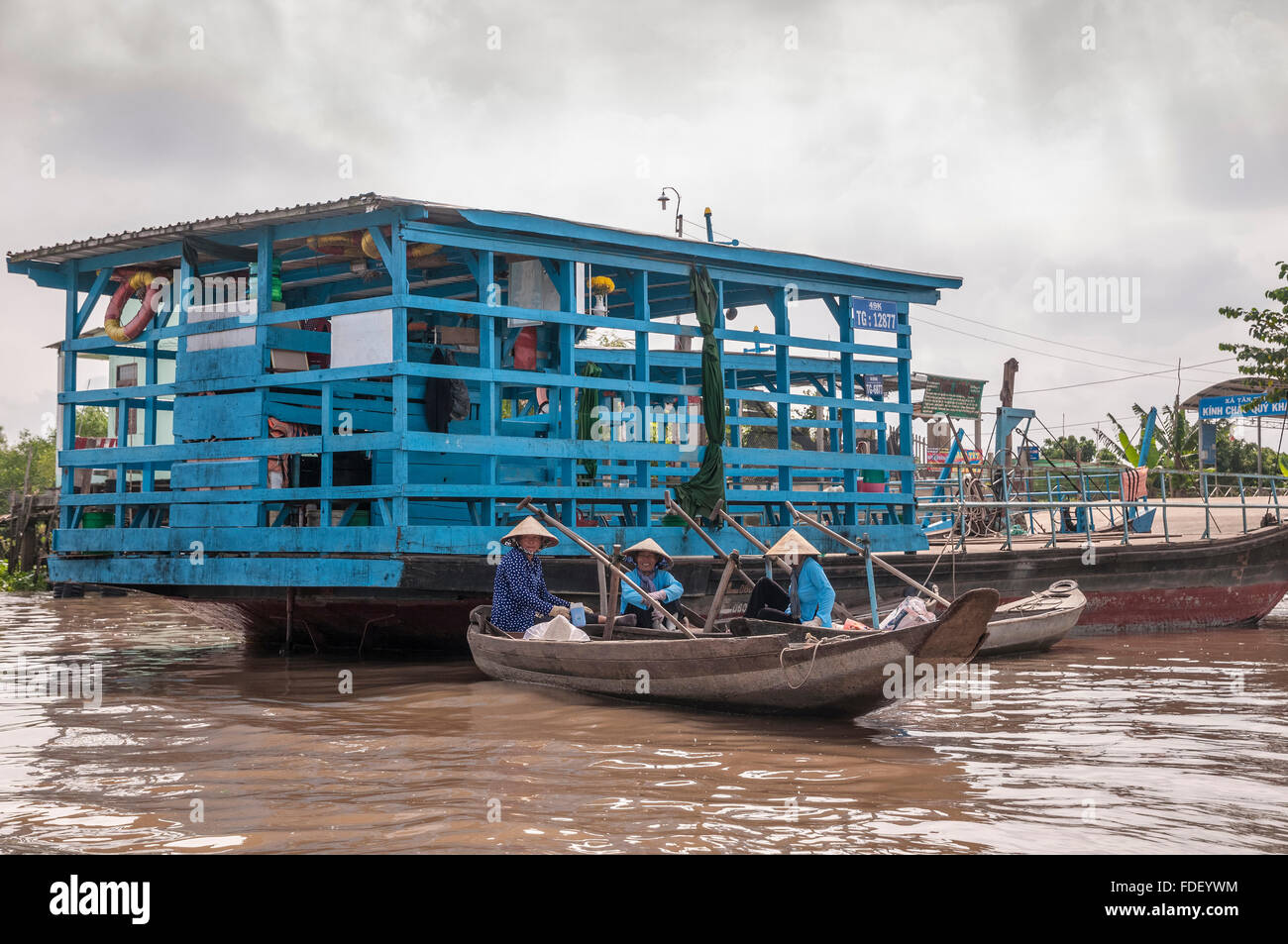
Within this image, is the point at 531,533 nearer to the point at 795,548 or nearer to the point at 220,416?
the point at 795,548

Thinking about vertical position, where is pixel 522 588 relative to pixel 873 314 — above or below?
below

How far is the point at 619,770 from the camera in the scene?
6.52 meters

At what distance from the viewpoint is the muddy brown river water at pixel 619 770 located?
516 centimetres

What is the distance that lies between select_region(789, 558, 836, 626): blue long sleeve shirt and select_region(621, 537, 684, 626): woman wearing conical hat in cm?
118

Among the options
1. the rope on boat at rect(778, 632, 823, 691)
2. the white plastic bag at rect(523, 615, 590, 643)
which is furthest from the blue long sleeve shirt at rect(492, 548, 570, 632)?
the rope on boat at rect(778, 632, 823, 691)

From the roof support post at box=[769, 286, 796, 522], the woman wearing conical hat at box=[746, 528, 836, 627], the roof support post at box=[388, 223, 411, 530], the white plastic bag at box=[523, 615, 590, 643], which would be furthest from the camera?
the roof support post at box=[769, 286, 796, 522]

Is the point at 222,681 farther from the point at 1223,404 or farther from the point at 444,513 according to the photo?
the point at 1223,404

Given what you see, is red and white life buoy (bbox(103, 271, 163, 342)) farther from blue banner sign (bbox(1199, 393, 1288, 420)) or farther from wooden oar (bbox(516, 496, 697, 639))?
blue banner sign (bbox(1199, 393, 1288, 420))

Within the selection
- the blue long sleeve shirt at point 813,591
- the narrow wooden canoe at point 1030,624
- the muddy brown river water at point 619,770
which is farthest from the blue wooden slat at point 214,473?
the narrow wooden canoe at point 1030,624

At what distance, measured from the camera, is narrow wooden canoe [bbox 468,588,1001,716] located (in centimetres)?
732

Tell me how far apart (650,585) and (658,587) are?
526 millimetres

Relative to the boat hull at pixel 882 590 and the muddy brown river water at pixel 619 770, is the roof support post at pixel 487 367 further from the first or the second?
the muddy brown river water at pixel 619 770

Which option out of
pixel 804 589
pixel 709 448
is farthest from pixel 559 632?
pixel 709 448
